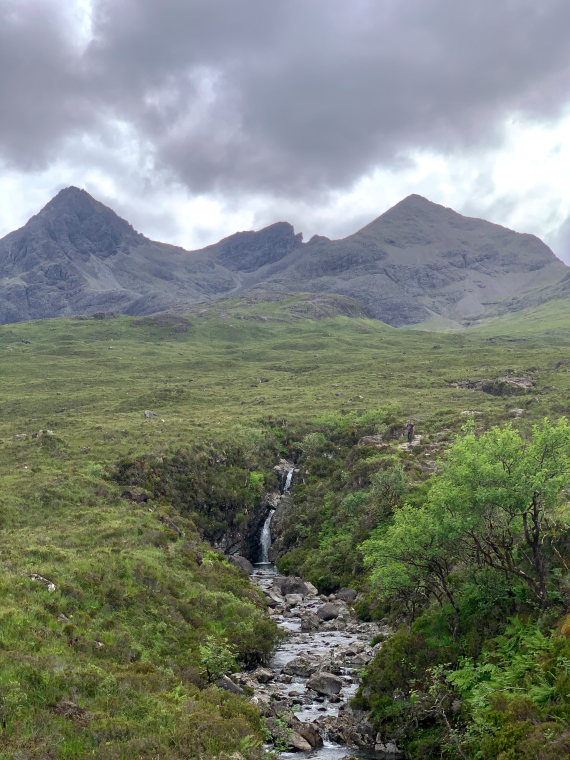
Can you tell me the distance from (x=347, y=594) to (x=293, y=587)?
584 centimetres

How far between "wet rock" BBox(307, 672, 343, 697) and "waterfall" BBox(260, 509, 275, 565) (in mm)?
32400

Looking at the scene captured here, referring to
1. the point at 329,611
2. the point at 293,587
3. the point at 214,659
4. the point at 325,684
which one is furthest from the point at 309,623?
the point at 214,659

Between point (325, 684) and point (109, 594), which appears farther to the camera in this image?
point (109, 594)

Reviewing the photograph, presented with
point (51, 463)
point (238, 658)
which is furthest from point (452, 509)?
point (51, 463)

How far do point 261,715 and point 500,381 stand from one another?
119320 millimetres

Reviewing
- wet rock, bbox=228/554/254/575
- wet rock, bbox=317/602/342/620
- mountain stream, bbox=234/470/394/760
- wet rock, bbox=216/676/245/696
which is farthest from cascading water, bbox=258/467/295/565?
wet rock, bbox=216/676/245/696

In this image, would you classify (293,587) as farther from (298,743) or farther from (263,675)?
(298,743)

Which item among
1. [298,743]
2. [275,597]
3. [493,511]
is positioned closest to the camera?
[298,743]

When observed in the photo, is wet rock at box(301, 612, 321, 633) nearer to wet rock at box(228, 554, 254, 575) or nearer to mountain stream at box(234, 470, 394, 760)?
mountain stream at box(234, 470, 394, 760)

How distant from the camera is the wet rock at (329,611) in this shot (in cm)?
4425

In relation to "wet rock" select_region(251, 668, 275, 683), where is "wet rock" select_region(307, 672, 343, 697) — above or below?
above

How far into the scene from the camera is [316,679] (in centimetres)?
3139

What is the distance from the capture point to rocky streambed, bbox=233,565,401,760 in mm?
25344

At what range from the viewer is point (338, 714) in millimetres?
28234
